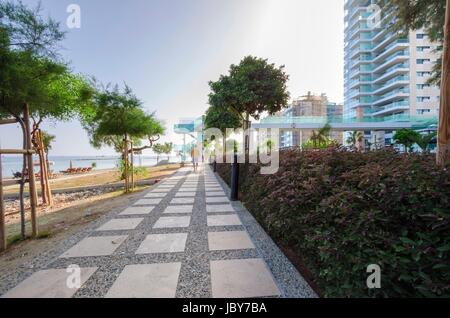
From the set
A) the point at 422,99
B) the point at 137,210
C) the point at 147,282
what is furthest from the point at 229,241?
the point at 422,99

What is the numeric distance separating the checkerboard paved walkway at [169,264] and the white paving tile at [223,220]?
0.06ft

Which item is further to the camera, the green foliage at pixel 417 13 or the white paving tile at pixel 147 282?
the green foliage at pixel 417 13

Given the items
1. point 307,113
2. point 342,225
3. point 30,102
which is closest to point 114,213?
point 30,102

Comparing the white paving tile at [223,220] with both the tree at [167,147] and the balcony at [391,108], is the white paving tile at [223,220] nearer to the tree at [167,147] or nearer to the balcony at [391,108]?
the tree at [167,147]

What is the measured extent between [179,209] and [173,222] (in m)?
0.93

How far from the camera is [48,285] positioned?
197cm

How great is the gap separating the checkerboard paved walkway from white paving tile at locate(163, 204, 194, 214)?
69cm


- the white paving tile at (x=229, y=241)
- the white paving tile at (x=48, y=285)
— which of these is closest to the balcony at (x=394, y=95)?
the white paving tile at (x=229, y=241)

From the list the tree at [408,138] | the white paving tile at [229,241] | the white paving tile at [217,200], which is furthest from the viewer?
the tree at [408,138]

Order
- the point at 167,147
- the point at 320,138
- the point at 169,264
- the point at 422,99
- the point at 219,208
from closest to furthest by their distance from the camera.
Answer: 1. the point at 169,264
2. the point at 219,208
3. the point at 320,138
4. the point at 422,99
5. the point at 167,147

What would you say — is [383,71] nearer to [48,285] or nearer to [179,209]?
[179,209]

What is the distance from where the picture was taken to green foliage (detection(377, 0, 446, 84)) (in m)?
4.02

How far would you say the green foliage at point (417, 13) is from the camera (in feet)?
13.2

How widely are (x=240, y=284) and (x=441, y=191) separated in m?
1.72
